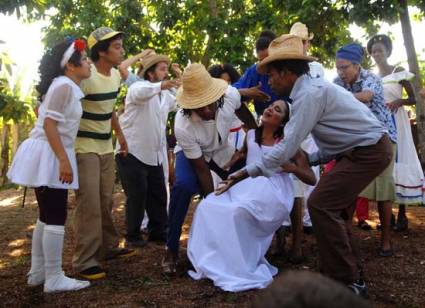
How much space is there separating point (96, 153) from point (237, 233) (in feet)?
4.17

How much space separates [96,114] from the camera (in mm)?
4082

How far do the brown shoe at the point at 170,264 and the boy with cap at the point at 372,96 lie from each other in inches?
70.0

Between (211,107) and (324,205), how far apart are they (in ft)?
4.14

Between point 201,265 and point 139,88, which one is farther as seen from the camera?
point 139,88

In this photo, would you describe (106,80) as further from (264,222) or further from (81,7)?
(81,7)

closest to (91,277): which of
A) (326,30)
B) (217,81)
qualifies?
(217,81)

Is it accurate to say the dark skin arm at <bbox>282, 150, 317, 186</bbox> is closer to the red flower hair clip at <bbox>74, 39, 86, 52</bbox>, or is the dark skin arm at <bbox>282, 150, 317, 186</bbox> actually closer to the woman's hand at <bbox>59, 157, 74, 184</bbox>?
the woman's hand at <bbox>59, 157, 74, 184</bbox>

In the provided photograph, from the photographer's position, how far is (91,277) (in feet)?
12.9

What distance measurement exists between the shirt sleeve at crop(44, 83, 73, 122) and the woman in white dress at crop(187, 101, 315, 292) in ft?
4.08

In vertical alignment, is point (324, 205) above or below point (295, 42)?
below

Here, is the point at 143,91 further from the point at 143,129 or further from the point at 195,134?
the point at 195,134

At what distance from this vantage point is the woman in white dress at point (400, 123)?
5.16 metres

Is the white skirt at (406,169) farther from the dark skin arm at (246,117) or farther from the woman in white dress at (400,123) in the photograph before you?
the dark skin arm at (246,117)

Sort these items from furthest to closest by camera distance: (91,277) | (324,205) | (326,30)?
(326,30)
(91,277)
(324,205)
